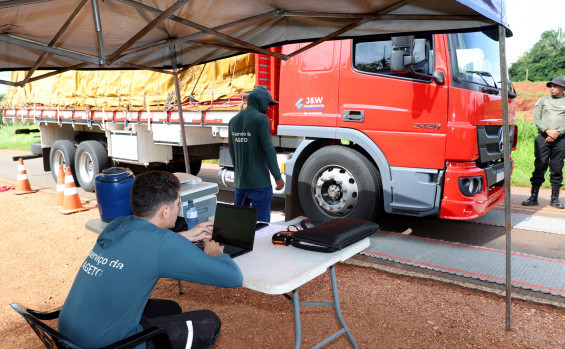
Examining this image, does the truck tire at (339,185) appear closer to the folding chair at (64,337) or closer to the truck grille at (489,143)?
the truck grille at (489,143)

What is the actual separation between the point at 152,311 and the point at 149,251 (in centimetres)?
77

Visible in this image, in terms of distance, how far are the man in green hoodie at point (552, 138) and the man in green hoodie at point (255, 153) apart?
16.7 ft

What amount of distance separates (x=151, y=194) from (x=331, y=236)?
37.7 inches

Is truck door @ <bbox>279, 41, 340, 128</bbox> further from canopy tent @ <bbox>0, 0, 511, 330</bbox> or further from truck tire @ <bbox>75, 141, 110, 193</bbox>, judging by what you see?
truck tire @ <bbox>75, 141, 110, 193</bbox>

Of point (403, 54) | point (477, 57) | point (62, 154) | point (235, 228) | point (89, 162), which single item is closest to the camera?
point (235, 228)

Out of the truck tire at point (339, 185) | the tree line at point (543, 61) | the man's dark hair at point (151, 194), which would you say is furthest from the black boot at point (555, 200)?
the tree line at point (543, 61)

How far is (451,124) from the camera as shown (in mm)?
4254

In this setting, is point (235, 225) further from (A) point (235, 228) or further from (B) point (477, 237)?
(B) point (477, 237)

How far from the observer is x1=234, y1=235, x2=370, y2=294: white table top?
186cm

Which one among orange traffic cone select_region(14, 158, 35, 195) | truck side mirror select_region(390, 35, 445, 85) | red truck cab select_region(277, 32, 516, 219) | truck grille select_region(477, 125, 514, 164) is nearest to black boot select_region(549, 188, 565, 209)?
red truck cab select_region(277, 32, 516, 219)

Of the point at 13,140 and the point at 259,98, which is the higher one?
the point at 259,98

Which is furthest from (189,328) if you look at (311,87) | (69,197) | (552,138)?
(552,138)

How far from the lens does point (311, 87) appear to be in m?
5.05

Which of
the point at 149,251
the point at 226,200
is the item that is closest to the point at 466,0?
the point at 149,251
